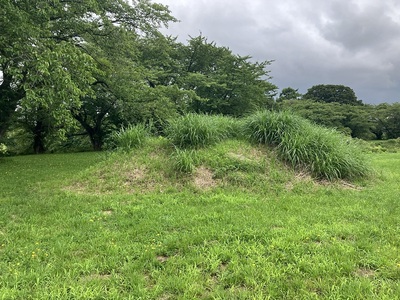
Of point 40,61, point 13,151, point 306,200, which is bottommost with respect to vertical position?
point 13,151

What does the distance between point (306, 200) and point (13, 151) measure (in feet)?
60.4

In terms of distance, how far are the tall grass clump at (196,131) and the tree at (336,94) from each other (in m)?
38.6

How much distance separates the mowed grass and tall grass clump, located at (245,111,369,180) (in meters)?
0.37

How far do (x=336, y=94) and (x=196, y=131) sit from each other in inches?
1621

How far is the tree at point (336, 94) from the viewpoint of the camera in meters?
42.4

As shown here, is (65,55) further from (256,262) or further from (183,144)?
(256,262)

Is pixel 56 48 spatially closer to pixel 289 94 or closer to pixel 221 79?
pixel 221 79

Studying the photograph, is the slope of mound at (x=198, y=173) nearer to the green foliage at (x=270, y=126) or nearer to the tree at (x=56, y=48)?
the green foliage at (x=270, y=126)

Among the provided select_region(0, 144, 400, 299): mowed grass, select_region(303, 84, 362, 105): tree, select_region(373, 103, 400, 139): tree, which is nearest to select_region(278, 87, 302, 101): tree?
select_region(303, 84, 362, 105): tree

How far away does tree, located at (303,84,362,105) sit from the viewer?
4238 centimetres

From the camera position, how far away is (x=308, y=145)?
658 cm

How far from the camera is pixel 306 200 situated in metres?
4.94

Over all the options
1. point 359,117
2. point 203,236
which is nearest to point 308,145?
point 203,236

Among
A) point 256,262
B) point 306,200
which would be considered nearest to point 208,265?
point 256,262
